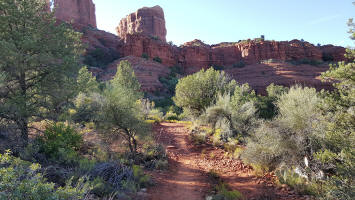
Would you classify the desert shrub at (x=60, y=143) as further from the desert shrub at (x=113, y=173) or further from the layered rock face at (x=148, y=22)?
the layered rock face at (x=148, y=22)

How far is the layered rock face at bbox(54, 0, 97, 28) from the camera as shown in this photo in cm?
6456

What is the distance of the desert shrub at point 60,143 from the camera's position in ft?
22.5

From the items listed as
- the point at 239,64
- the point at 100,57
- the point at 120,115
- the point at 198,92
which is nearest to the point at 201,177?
the point at 120,115

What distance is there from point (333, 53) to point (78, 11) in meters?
80.3

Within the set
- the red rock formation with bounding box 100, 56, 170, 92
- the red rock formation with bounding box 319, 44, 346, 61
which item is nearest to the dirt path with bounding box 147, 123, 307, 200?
the red rock formation with bounding box 100, 56, 170, 92

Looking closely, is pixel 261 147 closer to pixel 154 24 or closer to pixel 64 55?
pixel 64 55

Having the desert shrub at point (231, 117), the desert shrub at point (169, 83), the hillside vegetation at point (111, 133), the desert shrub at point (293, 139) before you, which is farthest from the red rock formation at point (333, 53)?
the desert shrub at point (293, 139)

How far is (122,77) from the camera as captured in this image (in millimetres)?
22828

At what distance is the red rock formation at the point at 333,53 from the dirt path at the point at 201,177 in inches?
2462

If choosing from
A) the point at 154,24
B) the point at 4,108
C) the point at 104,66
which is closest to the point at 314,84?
the point at 104,66

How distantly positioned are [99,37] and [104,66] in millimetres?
17065

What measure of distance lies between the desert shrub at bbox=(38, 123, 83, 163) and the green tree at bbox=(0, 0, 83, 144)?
0.73 m

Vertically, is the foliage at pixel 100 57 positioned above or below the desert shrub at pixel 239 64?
above

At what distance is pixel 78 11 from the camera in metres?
69.4
